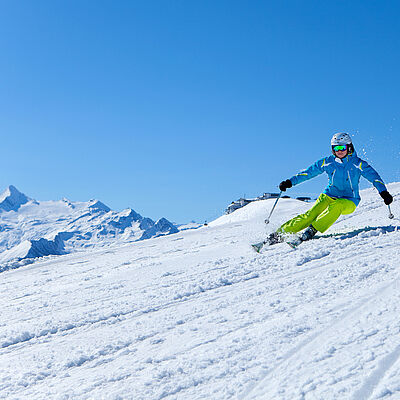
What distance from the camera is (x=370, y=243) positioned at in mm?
5203

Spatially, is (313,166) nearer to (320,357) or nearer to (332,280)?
(332,280)

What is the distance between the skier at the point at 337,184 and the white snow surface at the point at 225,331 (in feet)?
3.59

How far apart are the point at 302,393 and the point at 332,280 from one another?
6.10ft

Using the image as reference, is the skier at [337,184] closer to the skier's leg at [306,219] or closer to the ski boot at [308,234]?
the skier's leg at [306,219]

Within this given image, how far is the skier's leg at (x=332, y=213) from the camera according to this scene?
254 inches

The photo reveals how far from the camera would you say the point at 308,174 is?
737 centimetres

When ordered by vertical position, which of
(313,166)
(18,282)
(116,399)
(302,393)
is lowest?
(302,393)

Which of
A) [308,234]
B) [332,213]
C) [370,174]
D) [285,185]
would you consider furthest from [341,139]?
[308,234]

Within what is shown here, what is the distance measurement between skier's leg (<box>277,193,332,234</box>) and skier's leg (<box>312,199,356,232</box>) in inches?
7.3

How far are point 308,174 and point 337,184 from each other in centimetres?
56

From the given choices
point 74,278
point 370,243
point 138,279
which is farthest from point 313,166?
point 74,278

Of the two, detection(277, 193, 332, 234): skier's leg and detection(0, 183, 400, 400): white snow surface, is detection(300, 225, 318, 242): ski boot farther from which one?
detection(0, 183, 400, 400): white snow surface

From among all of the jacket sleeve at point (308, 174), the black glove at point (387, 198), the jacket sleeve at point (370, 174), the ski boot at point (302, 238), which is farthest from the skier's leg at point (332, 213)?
the jacket sleeve at point (308, 174)

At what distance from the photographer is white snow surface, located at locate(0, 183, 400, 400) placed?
6.81 ft
